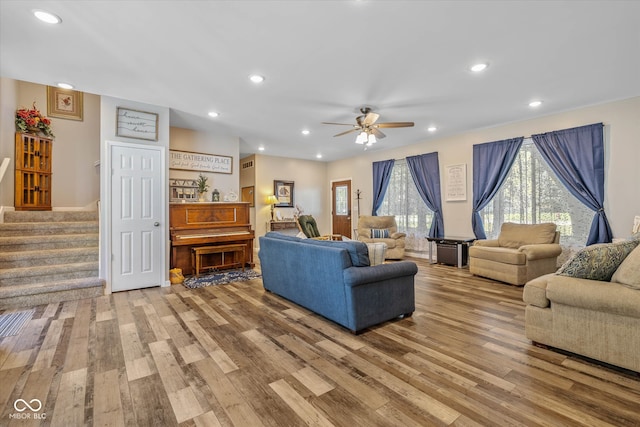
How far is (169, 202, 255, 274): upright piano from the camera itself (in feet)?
16.1

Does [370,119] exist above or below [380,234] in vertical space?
above

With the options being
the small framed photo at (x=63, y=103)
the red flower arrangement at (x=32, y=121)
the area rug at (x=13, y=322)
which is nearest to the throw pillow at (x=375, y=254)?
the area rug at (x=13, y=322)

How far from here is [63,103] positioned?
5578mm

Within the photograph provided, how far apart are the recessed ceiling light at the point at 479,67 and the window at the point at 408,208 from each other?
3.78 meters

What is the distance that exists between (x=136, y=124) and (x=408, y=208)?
5.70 metres

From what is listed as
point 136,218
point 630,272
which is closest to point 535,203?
point 630,272

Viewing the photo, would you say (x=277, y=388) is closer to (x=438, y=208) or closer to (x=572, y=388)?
(x=572, y=388)

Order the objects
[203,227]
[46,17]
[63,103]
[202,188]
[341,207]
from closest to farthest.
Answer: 1. [46,17]
2. [203,227]
3. [202,188]
4. [63,103]
5. [341,207]

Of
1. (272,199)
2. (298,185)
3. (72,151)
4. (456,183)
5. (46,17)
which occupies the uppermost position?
(46,17)

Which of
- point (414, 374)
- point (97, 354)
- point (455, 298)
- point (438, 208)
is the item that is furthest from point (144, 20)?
point (438, 208)

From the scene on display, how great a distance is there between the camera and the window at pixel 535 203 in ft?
14.9

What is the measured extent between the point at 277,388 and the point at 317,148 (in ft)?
20.2

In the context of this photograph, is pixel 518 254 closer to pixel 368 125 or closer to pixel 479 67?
pixel 479 67

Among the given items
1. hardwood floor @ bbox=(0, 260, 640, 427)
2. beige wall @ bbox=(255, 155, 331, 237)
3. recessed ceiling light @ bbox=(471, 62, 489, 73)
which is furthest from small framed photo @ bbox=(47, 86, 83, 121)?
recessed ceiling light @ bbox=(471, 62, 489, 73)
